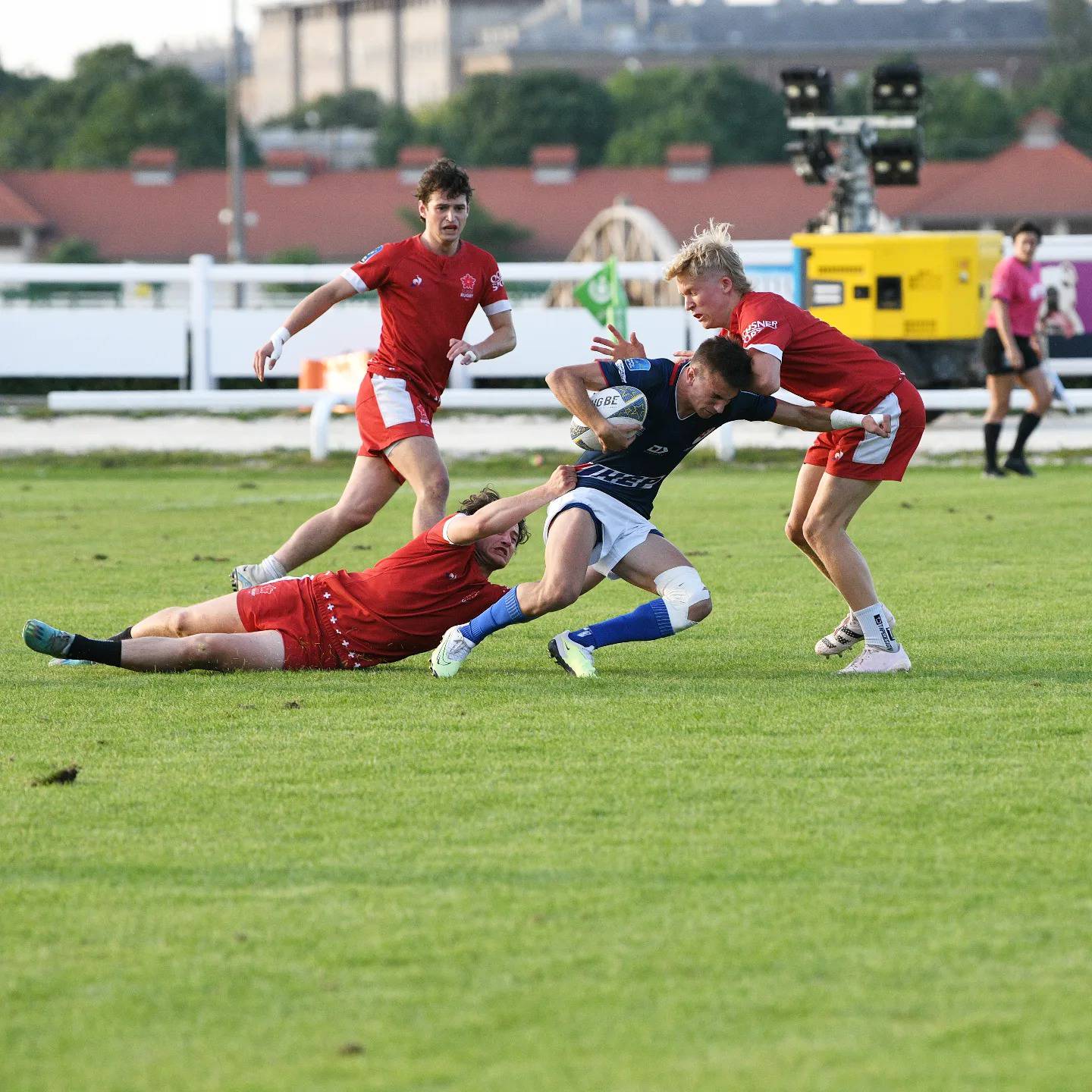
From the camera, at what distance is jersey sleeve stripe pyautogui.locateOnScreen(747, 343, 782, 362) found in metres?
7.45

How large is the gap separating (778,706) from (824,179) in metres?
17.4

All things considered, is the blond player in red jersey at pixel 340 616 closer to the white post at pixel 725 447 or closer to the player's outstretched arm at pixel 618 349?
the player's outstretched arm at pixel 618 349

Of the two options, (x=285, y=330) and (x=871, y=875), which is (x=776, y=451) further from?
(x=871, y=875)

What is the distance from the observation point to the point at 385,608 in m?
7.58

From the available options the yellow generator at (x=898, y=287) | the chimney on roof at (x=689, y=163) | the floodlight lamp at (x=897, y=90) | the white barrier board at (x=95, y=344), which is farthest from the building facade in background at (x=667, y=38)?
the white barrier board at (x=95, y=344)

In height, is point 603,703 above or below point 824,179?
below

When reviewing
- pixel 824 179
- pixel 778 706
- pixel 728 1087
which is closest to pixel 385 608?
pixel 778 706

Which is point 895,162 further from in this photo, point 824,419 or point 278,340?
point 824,419

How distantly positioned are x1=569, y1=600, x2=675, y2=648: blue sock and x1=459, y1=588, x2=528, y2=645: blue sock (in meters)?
0.30

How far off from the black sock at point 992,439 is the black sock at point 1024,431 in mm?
151

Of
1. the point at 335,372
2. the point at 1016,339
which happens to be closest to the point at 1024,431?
the point at 1016,339

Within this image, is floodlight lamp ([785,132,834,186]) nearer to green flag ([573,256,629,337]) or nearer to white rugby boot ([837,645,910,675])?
green flag ([573,256,629,337])

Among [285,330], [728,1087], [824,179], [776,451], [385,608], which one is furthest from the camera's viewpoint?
[824,179]

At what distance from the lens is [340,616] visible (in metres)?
7.61
